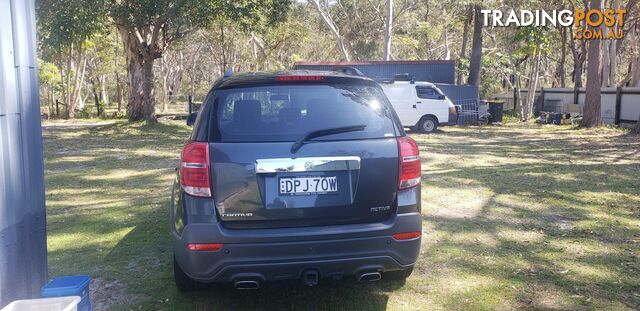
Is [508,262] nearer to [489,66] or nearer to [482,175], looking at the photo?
[482,175]

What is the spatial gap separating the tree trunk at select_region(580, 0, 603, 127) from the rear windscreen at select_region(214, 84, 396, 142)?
17.3 metres

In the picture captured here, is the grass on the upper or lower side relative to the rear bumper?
lower

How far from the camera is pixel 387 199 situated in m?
3.41

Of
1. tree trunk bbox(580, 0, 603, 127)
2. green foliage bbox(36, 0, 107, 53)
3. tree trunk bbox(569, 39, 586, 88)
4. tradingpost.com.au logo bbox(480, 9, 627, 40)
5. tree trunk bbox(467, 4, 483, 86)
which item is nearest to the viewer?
green foliage bbox(36, 0, 107, 53)

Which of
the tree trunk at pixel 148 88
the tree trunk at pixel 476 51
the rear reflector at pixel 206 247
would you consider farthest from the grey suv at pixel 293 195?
the tree trunk at pixel 476 51

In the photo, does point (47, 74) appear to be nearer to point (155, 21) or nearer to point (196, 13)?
point (155, 21)

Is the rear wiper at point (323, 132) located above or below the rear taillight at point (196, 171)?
above

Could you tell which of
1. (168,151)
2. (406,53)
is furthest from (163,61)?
(168,151)

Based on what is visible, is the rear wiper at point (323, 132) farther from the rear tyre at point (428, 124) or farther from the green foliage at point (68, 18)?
the rear tyre at point (428, 124)

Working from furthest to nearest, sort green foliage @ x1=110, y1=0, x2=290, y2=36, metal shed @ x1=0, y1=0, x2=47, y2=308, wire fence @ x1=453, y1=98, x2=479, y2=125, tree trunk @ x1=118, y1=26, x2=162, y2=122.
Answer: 1. wire fence @ x1=453, y1=98, x2=479, y2=125
2. tree trunk @ x1=118, y1=26, x2=162, y2=122
3. green foliage @ x1=110, y1=0, x2=290, y2=36
4. metal shed @ x1=0, y1=0, x2=47, y2=308

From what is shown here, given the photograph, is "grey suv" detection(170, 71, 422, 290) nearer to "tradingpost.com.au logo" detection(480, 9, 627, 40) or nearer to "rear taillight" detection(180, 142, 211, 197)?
"rear taillight" detection(180, 142, 211, 197)

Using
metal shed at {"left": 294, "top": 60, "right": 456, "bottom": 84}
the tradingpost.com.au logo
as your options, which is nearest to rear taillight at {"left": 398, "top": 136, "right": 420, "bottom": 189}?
the tradingpost.com.au logo

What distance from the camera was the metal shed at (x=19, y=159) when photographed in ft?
9.70

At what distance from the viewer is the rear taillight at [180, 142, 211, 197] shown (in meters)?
3.25
